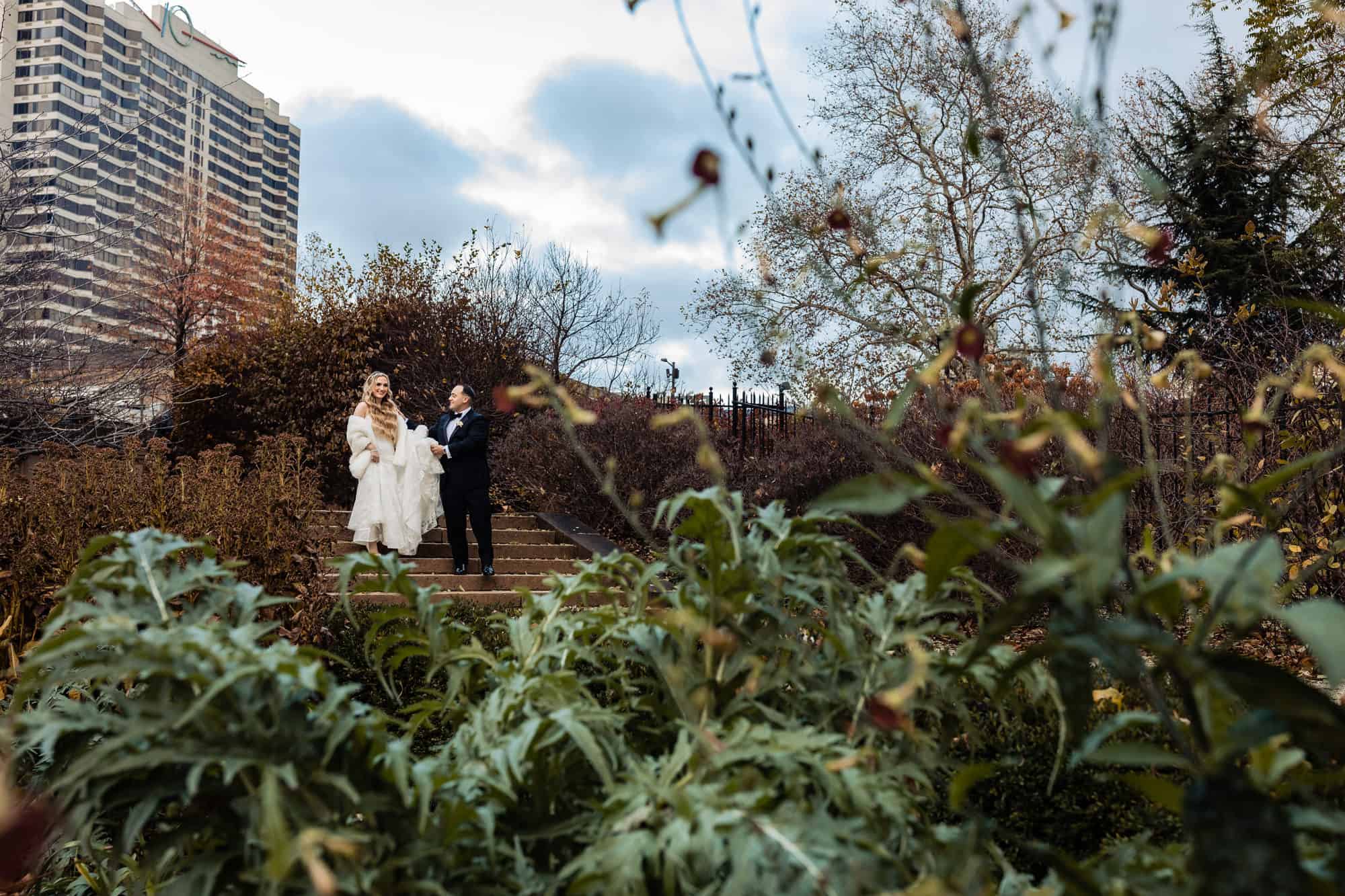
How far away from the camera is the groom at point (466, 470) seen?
9.48 m

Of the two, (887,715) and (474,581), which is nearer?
(887,715)

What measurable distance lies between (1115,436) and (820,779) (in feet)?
27.3

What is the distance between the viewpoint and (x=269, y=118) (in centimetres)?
4731

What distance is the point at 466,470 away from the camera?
9562 millimetres

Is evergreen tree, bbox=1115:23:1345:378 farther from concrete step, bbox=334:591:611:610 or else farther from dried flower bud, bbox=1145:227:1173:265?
dried flower bud, bbox=1145:227:1173:265

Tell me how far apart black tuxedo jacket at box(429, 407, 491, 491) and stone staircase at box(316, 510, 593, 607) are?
104cm

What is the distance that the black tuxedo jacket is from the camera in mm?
9453

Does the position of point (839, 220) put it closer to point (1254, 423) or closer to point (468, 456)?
point (1254, 423)

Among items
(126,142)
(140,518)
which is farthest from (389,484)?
(140,518)

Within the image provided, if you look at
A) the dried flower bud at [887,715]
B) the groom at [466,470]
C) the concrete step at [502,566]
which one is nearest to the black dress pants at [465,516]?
the groom at [466,470]

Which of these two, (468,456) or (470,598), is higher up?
(468,456)

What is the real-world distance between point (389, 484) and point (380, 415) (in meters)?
0.73

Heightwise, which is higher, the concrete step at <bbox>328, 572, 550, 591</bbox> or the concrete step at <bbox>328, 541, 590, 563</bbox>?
the concrete step at <bbox>328, 541, 590, 563</bbox>

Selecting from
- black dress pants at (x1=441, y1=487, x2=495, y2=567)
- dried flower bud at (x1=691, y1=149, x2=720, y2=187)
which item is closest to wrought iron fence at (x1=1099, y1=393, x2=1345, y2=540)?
dried flower bud at (x1=691, y1=149, x2=720, y2=187)
